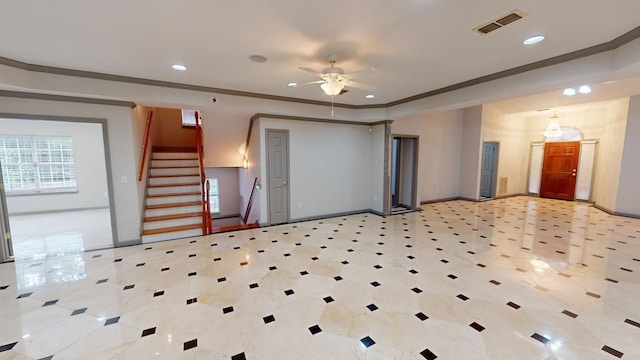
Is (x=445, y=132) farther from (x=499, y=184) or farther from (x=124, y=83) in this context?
(x=124, y=83)

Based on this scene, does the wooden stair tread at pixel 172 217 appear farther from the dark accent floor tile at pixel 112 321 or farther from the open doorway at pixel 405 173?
the open doorway at pixel 405 173

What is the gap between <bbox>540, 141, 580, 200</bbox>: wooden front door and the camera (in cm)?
813

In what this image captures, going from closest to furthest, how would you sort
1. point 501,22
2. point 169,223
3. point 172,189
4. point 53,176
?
1. point 501,22
2. point 169,223
3. point 172,189
4. point 53,176

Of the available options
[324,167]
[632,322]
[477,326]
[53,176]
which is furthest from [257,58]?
[53,176]

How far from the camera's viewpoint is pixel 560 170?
845 centimetres

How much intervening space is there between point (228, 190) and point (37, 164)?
5.23 metres

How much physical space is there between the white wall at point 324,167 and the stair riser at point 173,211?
1.42 metres

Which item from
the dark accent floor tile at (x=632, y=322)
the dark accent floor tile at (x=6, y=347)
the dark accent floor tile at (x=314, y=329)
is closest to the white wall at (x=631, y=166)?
the dark accent floor tile at (x=632, y=322)

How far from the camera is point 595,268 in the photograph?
11.6ft

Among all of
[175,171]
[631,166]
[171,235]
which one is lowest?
[171,235]

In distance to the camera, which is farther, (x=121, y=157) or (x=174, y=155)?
(x=174, y=155)

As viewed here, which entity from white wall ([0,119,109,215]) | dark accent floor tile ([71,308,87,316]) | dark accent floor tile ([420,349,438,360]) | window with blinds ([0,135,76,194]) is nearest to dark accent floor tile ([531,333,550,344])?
dark accent floor tile ([420,349,438,360])

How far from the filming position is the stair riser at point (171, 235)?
462 centimetres

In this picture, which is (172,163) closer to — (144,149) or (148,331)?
(144,149)
